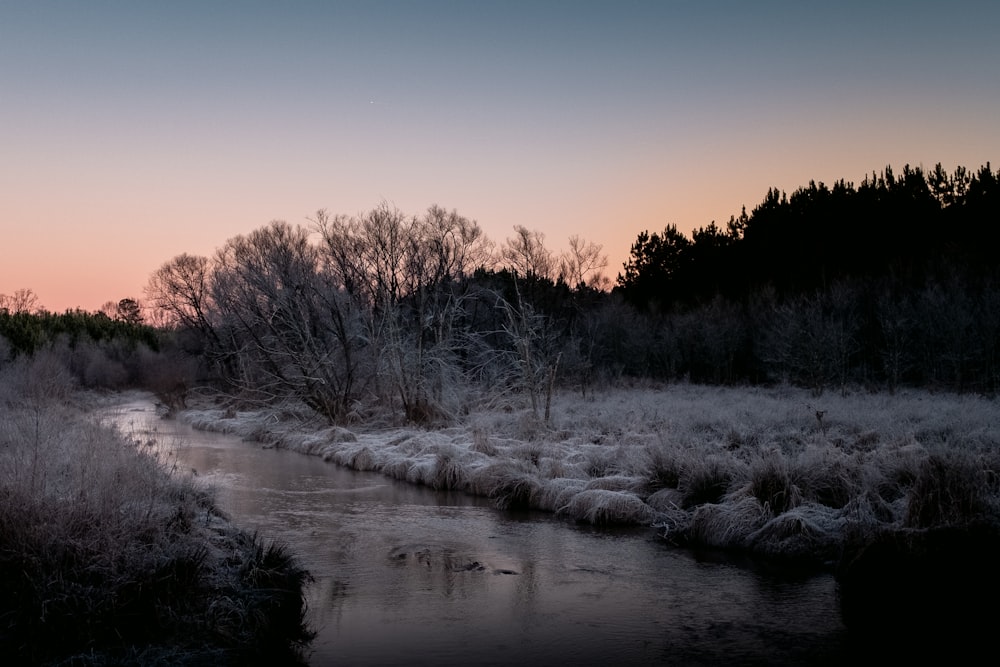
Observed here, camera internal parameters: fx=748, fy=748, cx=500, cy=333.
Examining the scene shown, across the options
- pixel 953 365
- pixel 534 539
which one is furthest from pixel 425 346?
pixel 953 365

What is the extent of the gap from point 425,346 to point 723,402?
38.5 ft

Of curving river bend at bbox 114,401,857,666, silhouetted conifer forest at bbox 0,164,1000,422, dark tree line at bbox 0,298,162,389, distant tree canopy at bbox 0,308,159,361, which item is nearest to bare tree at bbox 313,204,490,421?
silhouetted conifer forest at bbox 0,164,1000,422

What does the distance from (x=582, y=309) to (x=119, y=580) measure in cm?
4269

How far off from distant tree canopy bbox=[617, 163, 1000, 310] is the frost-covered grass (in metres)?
26.6

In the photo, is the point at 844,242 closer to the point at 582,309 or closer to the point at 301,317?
the point at 582,309

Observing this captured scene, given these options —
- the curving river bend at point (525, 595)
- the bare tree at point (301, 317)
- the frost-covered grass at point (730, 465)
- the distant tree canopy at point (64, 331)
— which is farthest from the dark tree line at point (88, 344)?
the curving river bend at point (525, 595)

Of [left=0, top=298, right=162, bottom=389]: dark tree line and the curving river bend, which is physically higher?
[left=0, top=298, right=162, bottom=389]: dark tree line

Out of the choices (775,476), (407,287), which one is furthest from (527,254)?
(775,476)

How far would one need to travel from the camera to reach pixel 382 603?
→ 8.98 meters

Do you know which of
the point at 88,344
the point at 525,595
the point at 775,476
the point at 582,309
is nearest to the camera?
the point at 525,595

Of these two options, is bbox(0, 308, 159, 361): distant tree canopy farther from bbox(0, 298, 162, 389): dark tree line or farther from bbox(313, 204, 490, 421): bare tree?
bbox(313, 204, 490, 421): bare tree

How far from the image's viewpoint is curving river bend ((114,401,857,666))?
7613mm

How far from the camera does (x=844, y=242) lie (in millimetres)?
54000

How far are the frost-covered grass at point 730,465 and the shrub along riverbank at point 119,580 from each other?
275 inches
